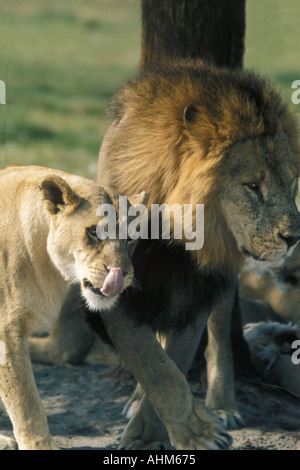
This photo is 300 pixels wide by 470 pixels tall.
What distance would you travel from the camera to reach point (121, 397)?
4.29 metres

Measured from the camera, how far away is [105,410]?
411 cm

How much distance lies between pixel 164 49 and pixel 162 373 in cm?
181

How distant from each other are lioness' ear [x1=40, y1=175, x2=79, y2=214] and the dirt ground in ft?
4.21

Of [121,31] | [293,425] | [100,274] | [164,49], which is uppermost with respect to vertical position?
[121,31]

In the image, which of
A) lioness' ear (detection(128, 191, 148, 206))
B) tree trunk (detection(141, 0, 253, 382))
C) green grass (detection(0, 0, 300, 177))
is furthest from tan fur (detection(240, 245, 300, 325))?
green grass (detection(0, 0, 300, 177))

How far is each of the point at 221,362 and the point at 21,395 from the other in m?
1.43

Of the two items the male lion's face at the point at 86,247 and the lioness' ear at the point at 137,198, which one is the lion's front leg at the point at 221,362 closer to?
the lioness' ear at the point at 137,198

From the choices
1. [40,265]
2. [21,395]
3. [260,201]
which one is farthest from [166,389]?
[260,201]

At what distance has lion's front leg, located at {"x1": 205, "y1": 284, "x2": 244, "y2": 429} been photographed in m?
4.00

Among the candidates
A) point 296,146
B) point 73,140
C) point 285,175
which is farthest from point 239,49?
point 73,140

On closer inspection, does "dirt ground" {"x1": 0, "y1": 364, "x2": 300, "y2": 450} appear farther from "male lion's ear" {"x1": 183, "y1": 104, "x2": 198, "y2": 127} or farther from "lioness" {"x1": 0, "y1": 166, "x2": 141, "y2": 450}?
"male lion's ear" {"x1": 183, "y1": 104, "x2": 198, "y2": 127}

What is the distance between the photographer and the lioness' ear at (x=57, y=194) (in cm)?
277

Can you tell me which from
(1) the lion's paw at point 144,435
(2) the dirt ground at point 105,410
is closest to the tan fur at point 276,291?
(2) the dirt ground at point 105,410

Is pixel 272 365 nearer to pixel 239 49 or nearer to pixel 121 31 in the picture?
pixel 239 49
